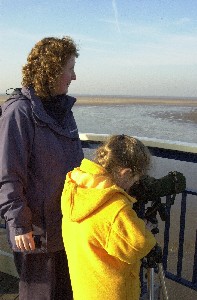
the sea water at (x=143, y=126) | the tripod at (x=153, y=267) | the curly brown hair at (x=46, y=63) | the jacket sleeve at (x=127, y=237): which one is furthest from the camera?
the sea water at (x=143, y=126)

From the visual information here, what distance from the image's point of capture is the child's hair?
5.39 feet

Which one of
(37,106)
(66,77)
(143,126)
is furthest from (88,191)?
(143,126)

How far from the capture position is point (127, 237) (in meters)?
1.54

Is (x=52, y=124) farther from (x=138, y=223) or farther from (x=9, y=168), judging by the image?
(x=138, y=223)

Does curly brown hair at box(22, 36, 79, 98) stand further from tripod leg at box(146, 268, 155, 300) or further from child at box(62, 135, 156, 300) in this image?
tripod leg at box(146, 268, 155, 300)

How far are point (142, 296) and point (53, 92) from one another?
1.66 m

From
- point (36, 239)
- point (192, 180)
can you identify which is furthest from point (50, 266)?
Result: point (192, 180)

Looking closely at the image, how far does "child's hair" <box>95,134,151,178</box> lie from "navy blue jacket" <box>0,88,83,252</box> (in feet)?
1.38

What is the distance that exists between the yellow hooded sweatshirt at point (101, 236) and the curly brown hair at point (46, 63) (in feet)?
1.76

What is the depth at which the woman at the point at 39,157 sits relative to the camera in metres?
1.94

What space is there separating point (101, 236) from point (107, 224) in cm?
6

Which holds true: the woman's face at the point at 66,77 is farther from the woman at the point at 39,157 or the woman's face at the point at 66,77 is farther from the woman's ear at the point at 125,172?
the woman's ear at the point at 125,172

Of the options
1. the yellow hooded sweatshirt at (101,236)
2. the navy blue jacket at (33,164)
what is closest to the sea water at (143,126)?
the navy blue jacket at (33,164)

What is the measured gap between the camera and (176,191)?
1.88 metres
